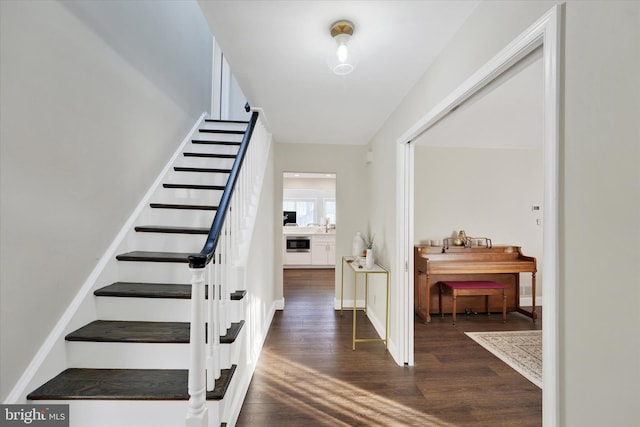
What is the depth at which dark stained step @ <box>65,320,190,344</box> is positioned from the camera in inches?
60.5

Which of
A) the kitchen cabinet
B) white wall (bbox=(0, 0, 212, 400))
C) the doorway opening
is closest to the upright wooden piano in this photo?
the kitchen cabinet

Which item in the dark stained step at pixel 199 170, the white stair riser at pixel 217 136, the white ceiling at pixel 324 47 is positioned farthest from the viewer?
the white stair riser at pixel 217 136

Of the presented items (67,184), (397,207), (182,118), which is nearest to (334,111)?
(397,207)

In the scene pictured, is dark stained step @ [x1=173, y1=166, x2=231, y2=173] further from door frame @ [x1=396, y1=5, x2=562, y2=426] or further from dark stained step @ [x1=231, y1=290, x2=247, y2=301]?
door frame @ [x1=396, y1=5, x2=562, y2=426]

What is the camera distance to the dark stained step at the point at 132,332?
154cm

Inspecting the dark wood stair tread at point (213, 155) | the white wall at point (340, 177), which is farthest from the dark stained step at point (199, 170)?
the white wall at point (340, 177)

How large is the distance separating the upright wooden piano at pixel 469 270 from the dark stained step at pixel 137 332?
2.78m

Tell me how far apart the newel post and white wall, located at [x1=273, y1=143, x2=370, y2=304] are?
2.65 metres

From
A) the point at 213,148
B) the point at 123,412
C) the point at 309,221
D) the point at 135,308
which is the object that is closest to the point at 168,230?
the point at 135,308

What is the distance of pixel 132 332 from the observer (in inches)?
63.4

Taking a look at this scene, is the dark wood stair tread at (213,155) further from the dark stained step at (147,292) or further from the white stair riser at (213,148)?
the dark stained step at (147,292)

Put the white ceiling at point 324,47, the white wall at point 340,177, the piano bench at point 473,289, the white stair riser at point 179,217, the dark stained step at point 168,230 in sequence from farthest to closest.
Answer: the white wall at point 340,177, the piano bench at point 473,289, the white stair riser at point 179,217, the dark stained step at point 168,230, the white ceiling at point 324,47
